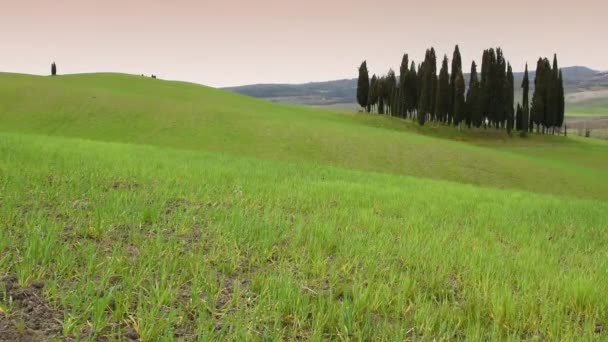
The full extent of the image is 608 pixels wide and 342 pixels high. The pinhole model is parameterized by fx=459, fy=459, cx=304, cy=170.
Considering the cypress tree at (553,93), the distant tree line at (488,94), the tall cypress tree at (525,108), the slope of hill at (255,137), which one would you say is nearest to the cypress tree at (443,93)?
the distant tree line at (488,94)

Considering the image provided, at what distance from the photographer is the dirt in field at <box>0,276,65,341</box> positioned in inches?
143

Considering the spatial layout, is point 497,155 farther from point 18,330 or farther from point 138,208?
point 18,330

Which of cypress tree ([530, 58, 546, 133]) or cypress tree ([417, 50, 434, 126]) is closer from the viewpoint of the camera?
cypress tree ([530, 58, 546, 133])

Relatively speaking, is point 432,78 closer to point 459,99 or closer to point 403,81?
point 459,99

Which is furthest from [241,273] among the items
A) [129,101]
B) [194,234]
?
[129,101]

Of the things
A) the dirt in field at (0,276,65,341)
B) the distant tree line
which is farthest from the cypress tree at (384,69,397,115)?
the dirt in field at (0,276,65,341)

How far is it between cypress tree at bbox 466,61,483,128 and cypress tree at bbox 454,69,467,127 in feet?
3.26

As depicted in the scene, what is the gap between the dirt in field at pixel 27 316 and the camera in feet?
11.9

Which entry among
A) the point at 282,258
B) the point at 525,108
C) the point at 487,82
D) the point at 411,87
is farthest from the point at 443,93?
the point at 282,258

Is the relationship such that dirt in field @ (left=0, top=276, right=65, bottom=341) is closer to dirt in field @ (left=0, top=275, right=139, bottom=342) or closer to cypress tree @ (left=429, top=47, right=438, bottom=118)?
dirt in field @ (left=0, top=275, right=139, bottom=342)

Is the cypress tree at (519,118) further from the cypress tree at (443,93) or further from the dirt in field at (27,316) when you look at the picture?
the dirt in field at (27,316)

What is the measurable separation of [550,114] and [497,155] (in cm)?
4095

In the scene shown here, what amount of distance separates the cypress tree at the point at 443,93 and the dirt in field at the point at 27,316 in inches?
2854

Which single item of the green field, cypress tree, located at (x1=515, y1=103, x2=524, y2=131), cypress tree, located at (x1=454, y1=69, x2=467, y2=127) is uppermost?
cypress tree, located at (x1=454, y1=69, x2=467, y2=127)
